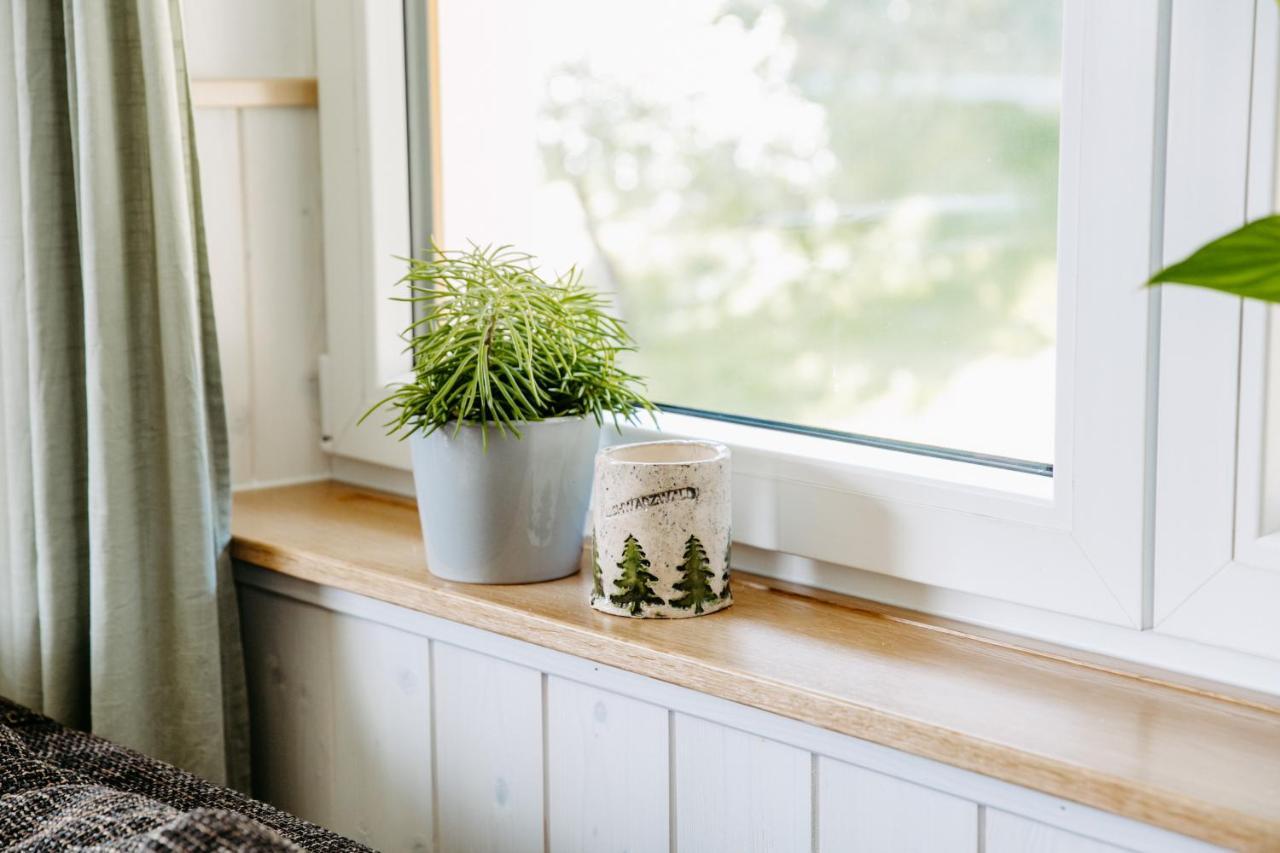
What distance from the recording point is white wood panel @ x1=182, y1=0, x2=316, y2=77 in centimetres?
138

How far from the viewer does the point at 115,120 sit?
3.88ft

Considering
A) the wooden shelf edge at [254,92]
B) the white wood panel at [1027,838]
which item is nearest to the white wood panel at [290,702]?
the wooden shelf edge at [254,92]

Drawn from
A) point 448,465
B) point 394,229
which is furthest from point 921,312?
point 448,465

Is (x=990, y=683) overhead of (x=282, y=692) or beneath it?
overhead

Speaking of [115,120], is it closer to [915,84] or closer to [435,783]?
[435,783]

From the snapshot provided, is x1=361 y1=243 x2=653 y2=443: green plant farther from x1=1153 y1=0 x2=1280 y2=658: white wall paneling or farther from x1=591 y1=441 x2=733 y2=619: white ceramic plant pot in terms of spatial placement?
x1=1153 y1=0 x2=1280 y2=658: white wall paneling

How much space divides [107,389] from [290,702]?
0.34 m

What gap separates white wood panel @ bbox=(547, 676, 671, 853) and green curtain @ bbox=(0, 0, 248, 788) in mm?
369

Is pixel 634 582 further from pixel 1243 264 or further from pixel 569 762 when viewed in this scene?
pixel 1243 264

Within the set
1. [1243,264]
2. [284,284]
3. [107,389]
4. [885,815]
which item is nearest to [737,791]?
[885,815]

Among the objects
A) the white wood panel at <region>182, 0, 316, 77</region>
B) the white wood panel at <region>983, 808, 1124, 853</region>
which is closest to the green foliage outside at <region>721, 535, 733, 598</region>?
the white wood panel at <region>983, 808, 1124, 853</region>

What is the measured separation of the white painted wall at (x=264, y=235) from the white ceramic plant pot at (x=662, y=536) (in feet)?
1.88

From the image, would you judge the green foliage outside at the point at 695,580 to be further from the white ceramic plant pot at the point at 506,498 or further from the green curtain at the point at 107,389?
the green curtain at the point at 107,389

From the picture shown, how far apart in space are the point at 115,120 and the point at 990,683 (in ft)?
2.79
